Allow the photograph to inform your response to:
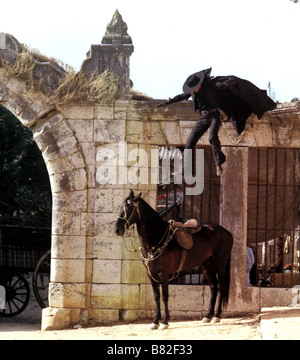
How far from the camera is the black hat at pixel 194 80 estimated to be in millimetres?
10430

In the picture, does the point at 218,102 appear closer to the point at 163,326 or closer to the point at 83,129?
the point at 83,129

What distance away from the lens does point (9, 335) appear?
10.9 meters

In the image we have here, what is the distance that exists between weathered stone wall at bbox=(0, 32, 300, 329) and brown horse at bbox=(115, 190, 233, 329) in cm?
53

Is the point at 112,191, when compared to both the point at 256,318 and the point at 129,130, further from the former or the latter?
the point at 256,318

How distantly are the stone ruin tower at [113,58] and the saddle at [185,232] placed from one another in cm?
242

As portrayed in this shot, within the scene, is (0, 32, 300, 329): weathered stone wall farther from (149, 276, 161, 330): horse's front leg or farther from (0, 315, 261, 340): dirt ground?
(149, 276, 161, 330): horse's front leg

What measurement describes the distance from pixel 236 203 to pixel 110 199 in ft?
6.43

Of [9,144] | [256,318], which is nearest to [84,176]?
[256,318]

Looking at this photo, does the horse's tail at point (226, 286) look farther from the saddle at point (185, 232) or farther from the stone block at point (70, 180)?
the stone block at point (70, 180)

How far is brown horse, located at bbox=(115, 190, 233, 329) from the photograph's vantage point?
390 inches

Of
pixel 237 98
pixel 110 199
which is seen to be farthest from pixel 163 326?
pixel 237 98

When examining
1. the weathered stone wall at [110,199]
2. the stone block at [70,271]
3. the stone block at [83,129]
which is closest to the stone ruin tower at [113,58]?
the weathered stone wall at [110,199]

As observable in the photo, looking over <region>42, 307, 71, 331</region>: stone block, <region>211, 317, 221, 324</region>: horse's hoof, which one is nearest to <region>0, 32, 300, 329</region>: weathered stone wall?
<region>42, 307, 71, 331</region>: stone block

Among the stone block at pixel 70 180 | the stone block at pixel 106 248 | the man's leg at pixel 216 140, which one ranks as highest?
the man's leg at pixel 216 140
